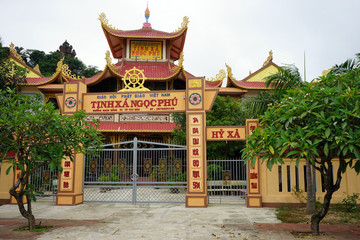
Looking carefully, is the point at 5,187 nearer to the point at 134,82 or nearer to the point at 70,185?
the point at 70,185

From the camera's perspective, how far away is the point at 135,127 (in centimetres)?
1755

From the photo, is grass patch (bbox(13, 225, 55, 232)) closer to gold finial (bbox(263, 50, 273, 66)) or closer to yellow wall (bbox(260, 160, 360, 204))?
yellow wall (bbox(260, 160, 360, 204))

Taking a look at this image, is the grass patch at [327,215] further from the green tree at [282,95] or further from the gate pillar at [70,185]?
the gate pillar at [70,185]

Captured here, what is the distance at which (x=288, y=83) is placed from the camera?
9.08m

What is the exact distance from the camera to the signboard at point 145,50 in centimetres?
2094

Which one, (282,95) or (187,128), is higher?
(282,95)

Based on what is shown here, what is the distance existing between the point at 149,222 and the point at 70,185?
13.8ft

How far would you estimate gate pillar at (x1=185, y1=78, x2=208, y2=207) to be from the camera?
31.3 feet

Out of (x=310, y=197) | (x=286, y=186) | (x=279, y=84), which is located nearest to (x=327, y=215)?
(x=310, y=197)

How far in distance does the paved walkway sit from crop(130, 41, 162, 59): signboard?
1315 cm

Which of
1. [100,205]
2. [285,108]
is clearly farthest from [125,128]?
[285,108]

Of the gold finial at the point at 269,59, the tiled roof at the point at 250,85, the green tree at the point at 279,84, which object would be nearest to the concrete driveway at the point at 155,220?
the green tree at the point at 279,84

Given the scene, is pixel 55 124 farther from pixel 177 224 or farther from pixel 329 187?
pixel 329 187

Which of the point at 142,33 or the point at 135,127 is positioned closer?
the point at 135,127
